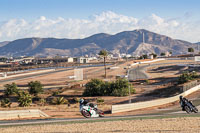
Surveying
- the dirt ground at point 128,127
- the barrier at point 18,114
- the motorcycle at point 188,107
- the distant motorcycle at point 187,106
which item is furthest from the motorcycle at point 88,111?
the motorcycle at point 188,107

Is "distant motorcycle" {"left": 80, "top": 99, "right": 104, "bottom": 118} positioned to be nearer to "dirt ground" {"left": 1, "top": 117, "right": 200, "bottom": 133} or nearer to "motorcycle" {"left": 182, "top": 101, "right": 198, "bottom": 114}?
"dirt ground" {"left": 1, "top": 117, "right": 200, "bottom": 133}

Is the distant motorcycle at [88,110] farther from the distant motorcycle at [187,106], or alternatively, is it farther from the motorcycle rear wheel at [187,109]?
the motorcycle rear wheel at [187,109]

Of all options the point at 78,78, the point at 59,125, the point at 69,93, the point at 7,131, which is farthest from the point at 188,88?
the point at 78,78

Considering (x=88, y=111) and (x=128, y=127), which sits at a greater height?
(x=88, y=111)

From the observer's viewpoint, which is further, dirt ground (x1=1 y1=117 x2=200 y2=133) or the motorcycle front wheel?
the motorcycle front wheel

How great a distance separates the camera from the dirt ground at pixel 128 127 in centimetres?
1661

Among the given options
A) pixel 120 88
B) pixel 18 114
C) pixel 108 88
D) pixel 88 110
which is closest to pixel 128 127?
pixel 88 110

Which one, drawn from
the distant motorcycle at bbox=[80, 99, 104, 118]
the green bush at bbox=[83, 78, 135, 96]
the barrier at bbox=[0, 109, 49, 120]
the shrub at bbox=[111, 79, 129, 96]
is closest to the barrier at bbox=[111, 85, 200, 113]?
the distant motorcycle at bbox=[80, 99, 104, 118]

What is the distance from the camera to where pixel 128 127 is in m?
17.6

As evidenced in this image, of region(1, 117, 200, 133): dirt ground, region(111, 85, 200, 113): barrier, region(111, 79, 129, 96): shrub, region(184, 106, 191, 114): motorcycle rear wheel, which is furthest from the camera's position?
region(111, 79, 129, 96): shrub

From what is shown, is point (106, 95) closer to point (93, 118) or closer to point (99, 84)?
point (99, 84)

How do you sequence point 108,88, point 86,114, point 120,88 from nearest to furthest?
point 86,114 < point 120,88 < point 108,88

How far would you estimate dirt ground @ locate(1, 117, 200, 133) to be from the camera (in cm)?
1661

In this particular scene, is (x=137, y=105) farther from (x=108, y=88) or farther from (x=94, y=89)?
(x=94, y=89)
